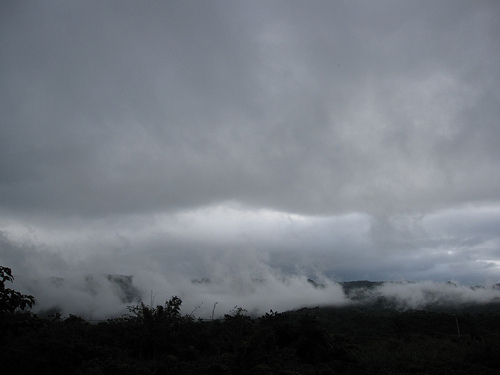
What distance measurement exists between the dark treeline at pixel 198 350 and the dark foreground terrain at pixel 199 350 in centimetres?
3

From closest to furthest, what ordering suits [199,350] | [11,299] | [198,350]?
1. [11,299]
2. [198,350]
3. [199,350]

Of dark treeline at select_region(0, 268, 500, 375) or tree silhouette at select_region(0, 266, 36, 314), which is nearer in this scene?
tree silhouette at select_region(0, 266, 36, 314)

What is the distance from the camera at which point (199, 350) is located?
19125 mm

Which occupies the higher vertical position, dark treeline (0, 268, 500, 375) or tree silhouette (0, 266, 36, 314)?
tree silhouette (0, 266, 36, 314)

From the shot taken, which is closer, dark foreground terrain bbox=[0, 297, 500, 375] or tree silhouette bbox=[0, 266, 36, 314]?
tree silhouette bbox=[0, 266, 36, 314]

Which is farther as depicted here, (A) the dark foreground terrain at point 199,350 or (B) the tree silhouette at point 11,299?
(A) the dark foreground terrain at point 199,350

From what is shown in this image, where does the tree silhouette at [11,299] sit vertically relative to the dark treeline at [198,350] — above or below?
above

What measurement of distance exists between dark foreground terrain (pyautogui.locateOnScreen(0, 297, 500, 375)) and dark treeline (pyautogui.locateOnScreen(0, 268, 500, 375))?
3cm

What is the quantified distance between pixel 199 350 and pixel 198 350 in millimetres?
415

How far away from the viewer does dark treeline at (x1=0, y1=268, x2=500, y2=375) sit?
458 inches

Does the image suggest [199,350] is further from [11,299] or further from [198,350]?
[11,299]

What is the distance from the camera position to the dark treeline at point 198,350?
11.6m

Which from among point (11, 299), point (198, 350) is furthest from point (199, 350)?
point (11, 299)

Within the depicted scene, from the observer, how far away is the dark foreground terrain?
38.3 feet
